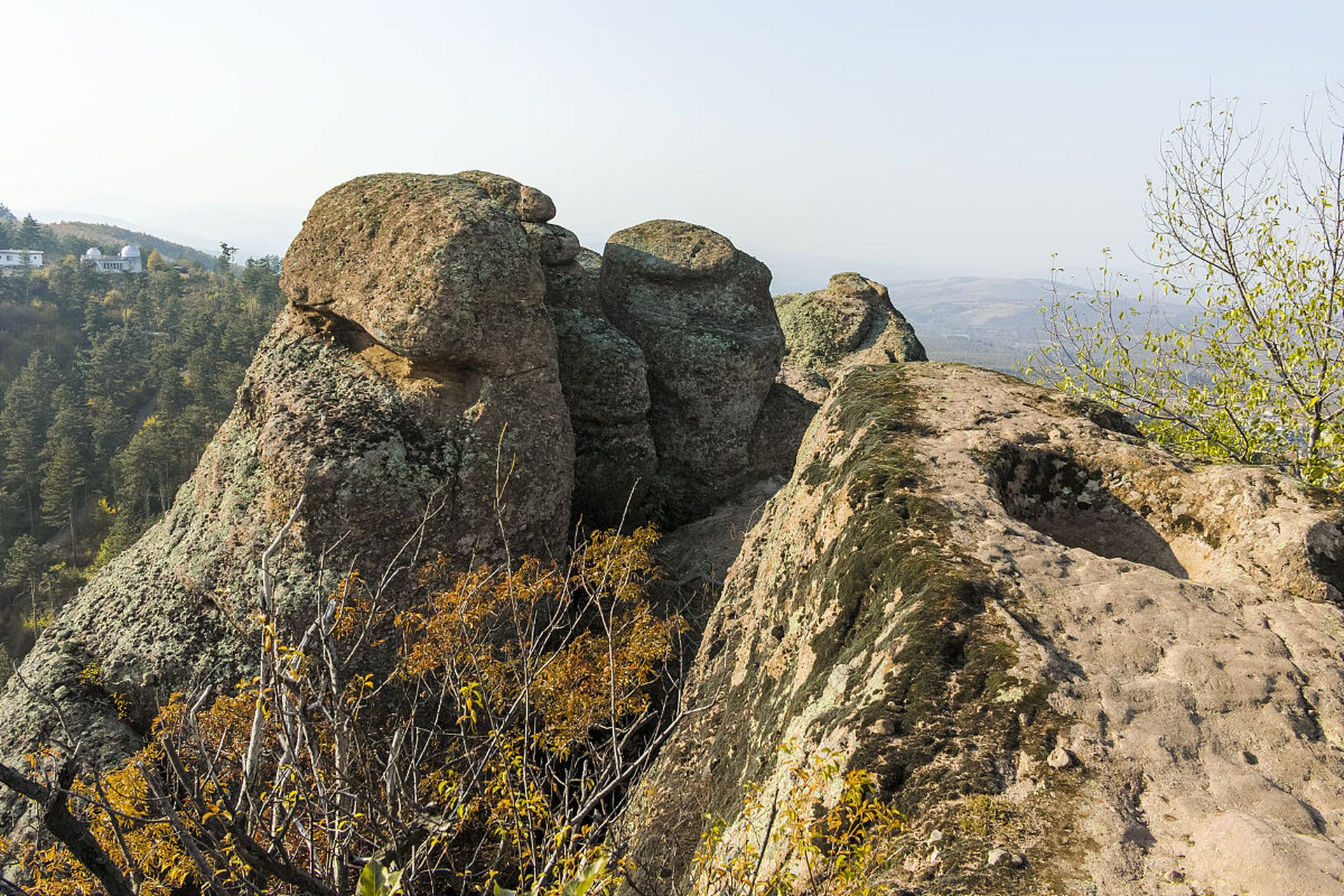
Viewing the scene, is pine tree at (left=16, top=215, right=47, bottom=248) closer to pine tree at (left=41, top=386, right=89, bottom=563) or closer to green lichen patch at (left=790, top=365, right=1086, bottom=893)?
pine tree at (left=41, top=386, right=89, bottom=563)

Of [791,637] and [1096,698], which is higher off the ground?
[1096,698]

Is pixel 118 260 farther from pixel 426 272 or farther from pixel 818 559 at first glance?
pixel 818 559

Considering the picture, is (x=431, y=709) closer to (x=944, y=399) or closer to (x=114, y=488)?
(x=944, y=399)

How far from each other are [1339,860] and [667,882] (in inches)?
143

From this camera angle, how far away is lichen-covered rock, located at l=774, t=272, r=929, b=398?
22969 mm

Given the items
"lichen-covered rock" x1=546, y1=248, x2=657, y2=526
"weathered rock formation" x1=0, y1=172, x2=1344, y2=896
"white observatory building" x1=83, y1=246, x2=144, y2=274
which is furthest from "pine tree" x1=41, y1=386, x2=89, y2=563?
"white observatory building" x1=83, y1=246, x2=144, y2=274

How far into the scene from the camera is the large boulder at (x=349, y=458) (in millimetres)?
11539

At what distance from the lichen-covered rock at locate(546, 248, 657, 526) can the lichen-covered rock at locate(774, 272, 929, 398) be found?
7545 millimetres

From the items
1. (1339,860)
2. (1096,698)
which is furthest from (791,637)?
(1339,860)

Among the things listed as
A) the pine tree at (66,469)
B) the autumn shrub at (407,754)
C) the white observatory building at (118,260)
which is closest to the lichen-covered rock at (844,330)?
the autumn shrub at (407,754)

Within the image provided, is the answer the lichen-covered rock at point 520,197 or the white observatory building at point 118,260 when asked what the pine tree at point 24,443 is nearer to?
the lichen-covered rock at point 520,197

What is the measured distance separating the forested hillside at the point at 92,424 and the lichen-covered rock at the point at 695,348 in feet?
154

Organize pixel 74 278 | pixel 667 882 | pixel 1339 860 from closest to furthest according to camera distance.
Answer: pixel 1339 860 → pixel 667 882 → pixel 74 278

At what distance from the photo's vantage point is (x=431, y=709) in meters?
11.9
